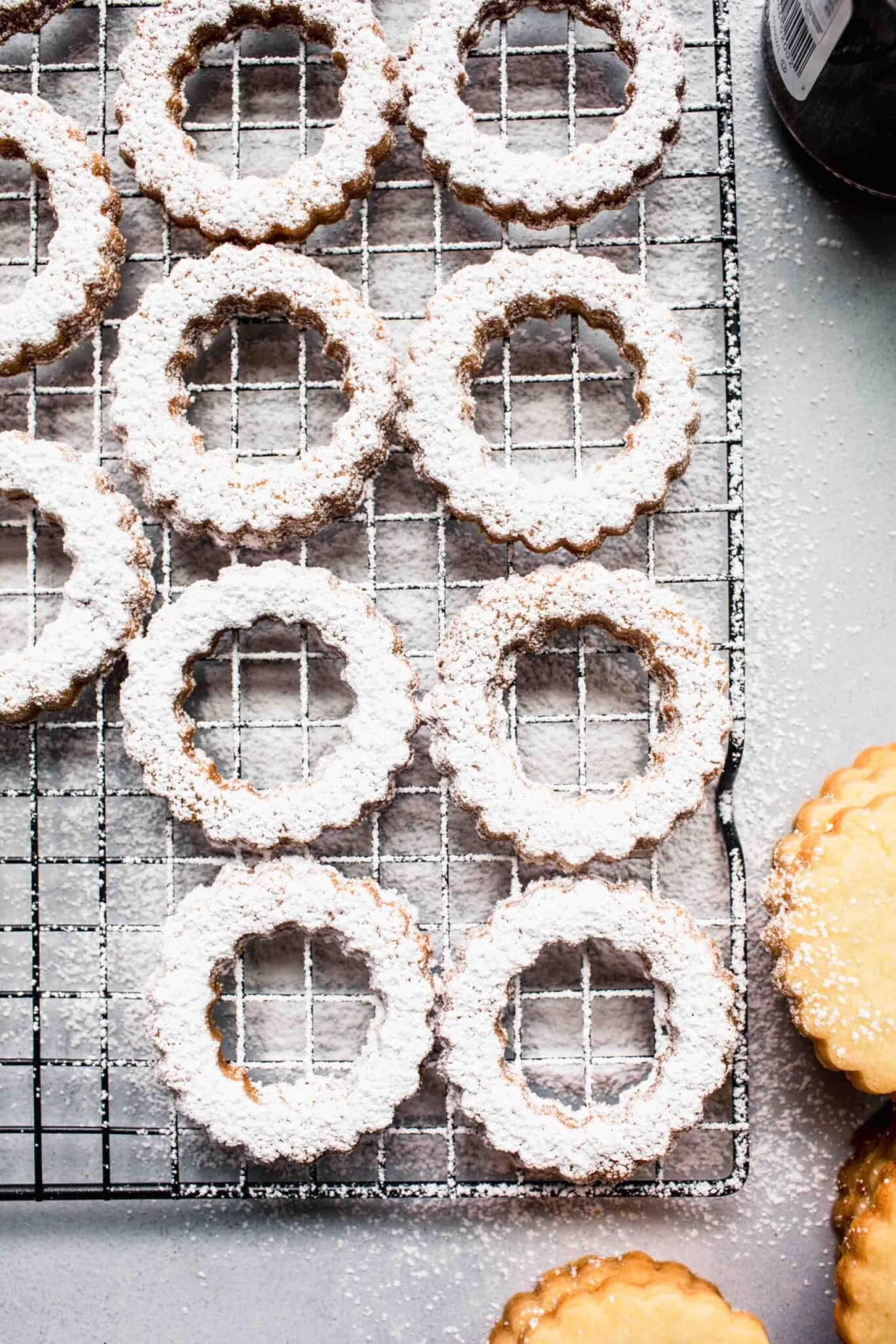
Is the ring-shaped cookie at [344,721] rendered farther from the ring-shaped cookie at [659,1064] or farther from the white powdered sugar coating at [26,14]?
the white powdered sugar coating at [26,14]

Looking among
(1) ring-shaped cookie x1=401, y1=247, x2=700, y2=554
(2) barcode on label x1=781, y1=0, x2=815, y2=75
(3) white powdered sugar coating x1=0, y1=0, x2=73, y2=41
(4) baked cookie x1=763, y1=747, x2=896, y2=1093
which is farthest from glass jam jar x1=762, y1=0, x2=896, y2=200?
(3) white powdered sugar coating x1=0, y1=0, x2=73, y2=41

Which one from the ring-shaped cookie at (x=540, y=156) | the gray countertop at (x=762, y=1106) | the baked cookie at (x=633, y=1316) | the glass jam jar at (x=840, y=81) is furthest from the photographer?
the gray countertop at (x=762, y=1106)

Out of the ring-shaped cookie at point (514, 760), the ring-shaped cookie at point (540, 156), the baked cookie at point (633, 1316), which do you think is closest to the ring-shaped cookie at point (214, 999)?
the ring-shaped cookie at point (514, 760)

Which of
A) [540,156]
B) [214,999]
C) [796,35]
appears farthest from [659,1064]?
[796,35]

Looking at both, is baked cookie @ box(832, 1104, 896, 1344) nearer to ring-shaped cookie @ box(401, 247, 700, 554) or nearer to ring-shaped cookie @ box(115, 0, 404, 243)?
ring-shaped cookie @ box(401, 247, 700, 554)

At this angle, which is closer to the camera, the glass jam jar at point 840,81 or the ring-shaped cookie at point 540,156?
the glass jam jar at point 840,81

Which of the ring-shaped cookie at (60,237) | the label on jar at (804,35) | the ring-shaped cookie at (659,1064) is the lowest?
the ring-shaped cookie at (659,1064)
